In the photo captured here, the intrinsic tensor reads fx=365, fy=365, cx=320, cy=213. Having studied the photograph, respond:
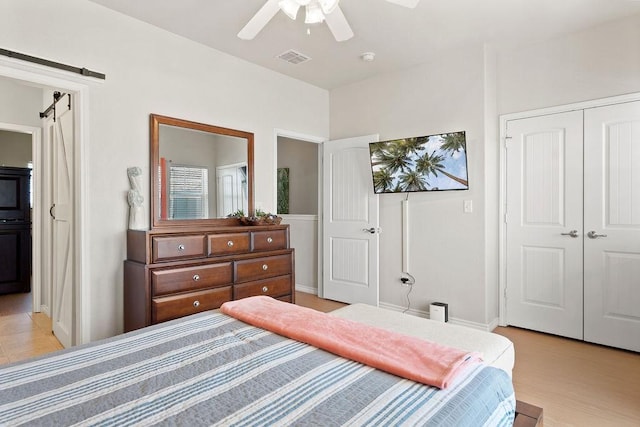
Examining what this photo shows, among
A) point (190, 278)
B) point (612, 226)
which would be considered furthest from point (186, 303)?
point (612, 226)

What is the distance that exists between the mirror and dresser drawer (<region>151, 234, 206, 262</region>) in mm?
406

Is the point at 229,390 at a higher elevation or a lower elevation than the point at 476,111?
lower

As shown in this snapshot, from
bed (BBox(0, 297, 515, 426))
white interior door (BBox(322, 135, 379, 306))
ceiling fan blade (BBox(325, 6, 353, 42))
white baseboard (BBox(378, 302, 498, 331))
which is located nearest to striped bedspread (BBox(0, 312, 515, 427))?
bed (BBox(0, 297, 515, 426))

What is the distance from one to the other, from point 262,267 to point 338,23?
2.05 metres

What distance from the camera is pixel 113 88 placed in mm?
2832

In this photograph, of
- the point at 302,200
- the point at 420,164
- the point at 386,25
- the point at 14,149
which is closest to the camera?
the point at 386,25

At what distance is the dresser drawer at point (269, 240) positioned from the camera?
3.31 metres

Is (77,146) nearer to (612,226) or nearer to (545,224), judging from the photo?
(545,224)

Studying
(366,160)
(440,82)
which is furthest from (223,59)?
(440,82)

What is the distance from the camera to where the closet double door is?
3035mm

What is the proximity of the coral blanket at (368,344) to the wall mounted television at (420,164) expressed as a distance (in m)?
2.35

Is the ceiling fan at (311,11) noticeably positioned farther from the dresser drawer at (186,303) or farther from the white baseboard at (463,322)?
the white baseboard at (463,322)

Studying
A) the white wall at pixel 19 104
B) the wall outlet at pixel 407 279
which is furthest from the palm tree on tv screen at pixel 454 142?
the white wall at pixel 19 104

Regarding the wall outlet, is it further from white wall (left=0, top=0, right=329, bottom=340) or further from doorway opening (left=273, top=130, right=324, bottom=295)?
white wall (left=0, top=0, right=329, bottom=340)
